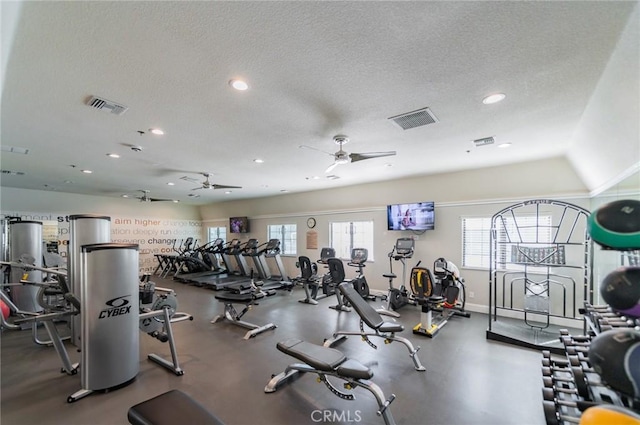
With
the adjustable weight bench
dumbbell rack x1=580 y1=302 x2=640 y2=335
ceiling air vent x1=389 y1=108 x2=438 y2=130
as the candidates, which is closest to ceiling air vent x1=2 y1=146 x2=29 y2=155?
the adjustable weight bench

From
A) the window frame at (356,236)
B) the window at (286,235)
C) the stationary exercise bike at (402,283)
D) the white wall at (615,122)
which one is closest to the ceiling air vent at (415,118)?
the white wall at (615,122)

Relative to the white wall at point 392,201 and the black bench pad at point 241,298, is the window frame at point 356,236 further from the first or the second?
the black bench pad at point 241,298

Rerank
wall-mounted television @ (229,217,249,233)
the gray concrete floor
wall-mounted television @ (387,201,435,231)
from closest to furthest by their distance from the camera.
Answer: the gray concrete floor < wall-mounted television @ (387,201,435,231) < wall-mounted television @ (229,217,249,233)

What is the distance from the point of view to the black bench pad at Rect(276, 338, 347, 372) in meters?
2.40

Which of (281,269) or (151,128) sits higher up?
(151,128)

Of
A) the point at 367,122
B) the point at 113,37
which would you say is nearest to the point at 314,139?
the point at 367,122

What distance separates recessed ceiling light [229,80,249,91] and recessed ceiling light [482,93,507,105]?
242 centimetres

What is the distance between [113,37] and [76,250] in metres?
2.82

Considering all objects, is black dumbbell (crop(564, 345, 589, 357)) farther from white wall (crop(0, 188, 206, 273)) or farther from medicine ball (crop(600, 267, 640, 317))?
white wall (crop(0, 188, 206, 273))

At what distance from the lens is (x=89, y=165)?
5430mm

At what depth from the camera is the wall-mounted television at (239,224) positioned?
10750mm

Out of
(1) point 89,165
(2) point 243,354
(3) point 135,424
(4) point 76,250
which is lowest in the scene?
(2) point 243,354

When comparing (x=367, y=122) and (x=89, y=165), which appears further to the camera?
(x=89, y=165)

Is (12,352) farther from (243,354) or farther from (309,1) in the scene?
(309,1)
